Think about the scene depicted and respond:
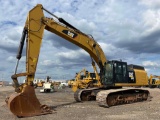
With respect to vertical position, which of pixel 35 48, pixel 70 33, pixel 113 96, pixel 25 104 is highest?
pixel 70 33

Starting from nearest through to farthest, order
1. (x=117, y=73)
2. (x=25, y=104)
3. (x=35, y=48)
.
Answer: (x=25, y=104) < (x=35, y=48) < (x=117, y=73)

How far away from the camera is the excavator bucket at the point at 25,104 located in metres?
11.8

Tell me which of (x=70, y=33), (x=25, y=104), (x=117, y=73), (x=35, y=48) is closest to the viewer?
(x=25, y=104)

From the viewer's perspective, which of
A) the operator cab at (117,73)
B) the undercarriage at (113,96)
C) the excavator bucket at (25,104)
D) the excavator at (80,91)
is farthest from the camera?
the operator cab at (117,73)

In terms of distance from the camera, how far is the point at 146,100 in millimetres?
18891

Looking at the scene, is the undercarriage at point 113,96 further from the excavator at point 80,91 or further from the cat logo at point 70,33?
the cat logo at point 70,33

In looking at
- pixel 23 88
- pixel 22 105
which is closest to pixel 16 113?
pixel 22 105

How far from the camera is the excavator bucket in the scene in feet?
38.8

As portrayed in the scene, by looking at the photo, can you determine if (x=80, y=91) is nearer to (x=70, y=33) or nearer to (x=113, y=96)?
(x=113, y=96)

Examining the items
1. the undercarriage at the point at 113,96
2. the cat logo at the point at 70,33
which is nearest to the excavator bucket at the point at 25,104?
the undercarriage at the point at 113,96

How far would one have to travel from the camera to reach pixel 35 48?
13836mm

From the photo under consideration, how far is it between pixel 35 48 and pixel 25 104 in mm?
3146

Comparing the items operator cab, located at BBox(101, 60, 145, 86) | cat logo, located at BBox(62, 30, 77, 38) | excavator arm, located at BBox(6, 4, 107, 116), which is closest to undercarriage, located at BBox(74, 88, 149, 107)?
operator cab, located at BBox(101, 60, 145, 86)

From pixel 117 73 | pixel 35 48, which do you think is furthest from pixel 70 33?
pixel 117 73
